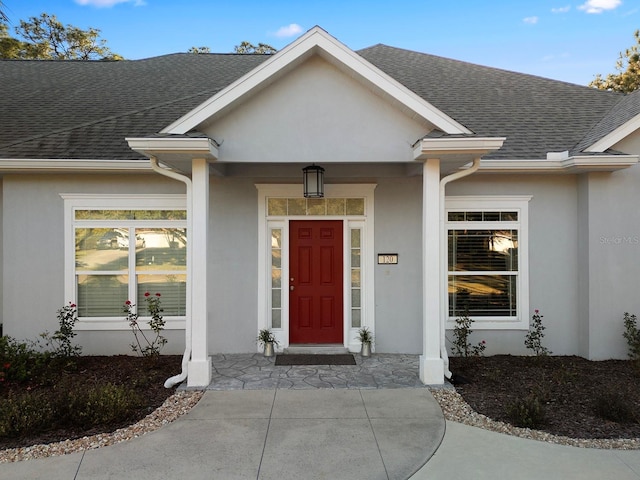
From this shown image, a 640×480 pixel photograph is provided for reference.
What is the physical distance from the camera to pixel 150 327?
803 centimetres

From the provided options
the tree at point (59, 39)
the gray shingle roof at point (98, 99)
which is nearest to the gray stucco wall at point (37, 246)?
the gray shingle roof at point (98, 99)

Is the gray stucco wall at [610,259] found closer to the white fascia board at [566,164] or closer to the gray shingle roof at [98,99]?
the white fascia board at [566,164]

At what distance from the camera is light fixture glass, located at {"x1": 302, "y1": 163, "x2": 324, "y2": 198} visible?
23.9 feet

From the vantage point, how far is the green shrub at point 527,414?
5117mm

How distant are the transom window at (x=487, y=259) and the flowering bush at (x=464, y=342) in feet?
1.10

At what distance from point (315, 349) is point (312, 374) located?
46.0 inches

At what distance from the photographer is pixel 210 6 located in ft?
54.1

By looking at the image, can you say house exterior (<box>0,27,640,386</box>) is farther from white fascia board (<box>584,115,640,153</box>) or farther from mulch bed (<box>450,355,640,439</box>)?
mulch bed (<box>450,355,640,439</box>)

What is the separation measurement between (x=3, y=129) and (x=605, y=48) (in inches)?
1005

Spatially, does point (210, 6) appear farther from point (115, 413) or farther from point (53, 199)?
point (115, 413)

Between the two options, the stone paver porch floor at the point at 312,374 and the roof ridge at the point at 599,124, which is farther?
the roof ridge at the point at 599,124

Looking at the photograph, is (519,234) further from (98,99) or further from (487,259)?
(98,99)

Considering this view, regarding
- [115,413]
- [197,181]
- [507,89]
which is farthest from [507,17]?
[115,413]

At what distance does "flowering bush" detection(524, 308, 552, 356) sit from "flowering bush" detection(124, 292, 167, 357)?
236 inches
